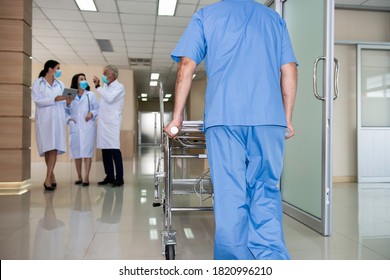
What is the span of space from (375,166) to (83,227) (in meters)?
4.88

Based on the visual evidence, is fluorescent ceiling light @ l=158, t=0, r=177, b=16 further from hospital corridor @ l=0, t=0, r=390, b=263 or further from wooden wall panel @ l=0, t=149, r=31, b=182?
wooden wall panel @ l=0, t=149, r=31, b=182

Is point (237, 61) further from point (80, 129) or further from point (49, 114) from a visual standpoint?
point (80, 129)

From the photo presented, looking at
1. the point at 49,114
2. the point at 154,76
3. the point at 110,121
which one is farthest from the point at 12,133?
the point at 154,76

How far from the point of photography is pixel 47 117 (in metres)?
4.56

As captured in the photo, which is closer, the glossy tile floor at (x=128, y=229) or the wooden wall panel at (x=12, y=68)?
the glossy tile floor at (x=128, y=229)

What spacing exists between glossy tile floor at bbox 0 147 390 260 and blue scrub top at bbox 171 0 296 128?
3.29ft

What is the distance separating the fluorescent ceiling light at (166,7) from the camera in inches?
232

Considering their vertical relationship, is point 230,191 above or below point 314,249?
above

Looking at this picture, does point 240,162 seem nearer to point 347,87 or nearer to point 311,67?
point 311,67

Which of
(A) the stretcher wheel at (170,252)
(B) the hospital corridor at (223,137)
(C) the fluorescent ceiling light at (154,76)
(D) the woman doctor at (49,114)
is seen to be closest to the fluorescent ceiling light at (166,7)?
(B) the hospital corridor at (223,137)

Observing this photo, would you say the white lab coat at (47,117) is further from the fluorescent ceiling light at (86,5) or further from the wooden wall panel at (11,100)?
the fluorescent ceiling light at (86,5)

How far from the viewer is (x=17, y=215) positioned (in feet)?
10.4
